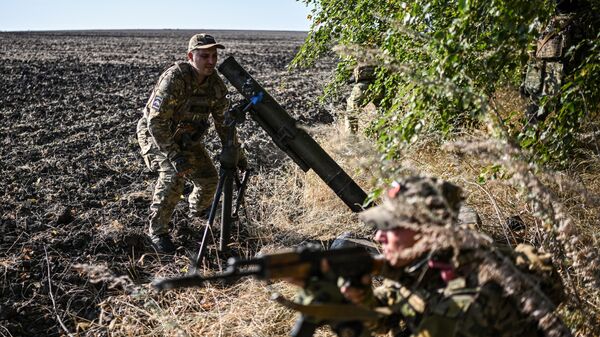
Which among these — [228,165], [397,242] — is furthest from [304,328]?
[228,165]

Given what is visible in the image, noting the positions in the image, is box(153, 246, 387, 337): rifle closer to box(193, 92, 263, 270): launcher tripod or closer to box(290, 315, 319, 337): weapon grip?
box(290, 315, 319, 337): weapon grip

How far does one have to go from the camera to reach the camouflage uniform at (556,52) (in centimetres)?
434

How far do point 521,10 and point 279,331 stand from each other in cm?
230

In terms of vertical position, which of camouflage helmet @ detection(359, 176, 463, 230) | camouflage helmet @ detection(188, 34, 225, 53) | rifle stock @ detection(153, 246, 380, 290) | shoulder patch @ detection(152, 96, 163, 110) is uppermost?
camouflage helmet @ detection(188, 34, 225, 53)

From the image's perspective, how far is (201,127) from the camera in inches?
197

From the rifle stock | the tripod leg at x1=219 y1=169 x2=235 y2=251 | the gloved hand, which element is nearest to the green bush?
the rifle stock

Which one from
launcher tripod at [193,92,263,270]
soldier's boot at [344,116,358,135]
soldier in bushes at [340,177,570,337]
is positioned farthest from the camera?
soldier's boot at [344,116,358,135]

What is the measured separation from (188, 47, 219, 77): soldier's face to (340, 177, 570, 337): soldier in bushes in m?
2.78

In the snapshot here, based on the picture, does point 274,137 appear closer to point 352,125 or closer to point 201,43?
point 201,43

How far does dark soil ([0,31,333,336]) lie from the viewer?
161 inches

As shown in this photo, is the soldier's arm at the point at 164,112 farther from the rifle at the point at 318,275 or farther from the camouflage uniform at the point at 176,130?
the rifle at the point at 318,275

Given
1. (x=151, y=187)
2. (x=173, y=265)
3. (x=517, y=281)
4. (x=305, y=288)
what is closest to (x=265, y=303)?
(x=173, y=265)

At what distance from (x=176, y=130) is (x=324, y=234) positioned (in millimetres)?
1563

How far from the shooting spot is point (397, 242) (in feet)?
7.19
